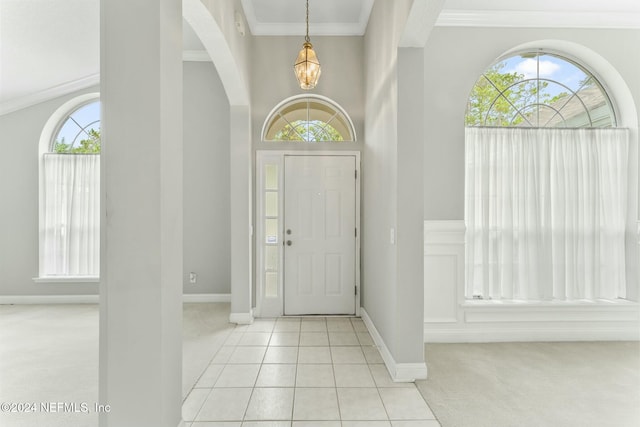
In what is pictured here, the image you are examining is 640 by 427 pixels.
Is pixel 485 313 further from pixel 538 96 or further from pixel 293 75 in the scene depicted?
pixel 293 75

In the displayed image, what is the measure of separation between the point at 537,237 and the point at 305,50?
3.08 m

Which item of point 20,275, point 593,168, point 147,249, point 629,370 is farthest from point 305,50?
point 20,275

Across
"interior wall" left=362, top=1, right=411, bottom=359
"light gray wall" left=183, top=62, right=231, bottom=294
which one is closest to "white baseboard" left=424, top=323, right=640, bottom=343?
"interior wall" left=362, top=1, right=411, bottom=359

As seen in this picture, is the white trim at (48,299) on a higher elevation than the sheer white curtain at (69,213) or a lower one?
lower

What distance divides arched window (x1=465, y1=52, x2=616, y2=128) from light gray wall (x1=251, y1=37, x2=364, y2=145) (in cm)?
141

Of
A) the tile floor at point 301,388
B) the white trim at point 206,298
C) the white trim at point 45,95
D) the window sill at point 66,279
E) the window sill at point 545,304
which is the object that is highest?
the white trim at point 45,95

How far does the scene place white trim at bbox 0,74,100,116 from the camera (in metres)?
4.72

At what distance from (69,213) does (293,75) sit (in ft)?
12.4

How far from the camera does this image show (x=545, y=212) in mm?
3598

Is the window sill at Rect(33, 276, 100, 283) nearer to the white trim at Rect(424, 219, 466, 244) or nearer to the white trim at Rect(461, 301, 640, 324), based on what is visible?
the white trim at Rect(424, 219, 466, 244)

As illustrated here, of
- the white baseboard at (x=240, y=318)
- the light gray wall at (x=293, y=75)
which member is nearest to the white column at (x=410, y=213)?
the light gray wall at (x=293, y=75)

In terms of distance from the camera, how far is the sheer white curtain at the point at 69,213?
4.80 meters

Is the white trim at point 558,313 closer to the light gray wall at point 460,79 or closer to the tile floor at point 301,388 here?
the light gray wall at point 460,79

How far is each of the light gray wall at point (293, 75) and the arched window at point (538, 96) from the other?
1.41 metres
